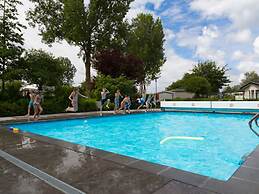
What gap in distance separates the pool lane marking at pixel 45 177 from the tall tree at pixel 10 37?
9.90 meters

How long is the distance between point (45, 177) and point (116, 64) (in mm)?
19271

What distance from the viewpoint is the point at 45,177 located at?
264 centimetres

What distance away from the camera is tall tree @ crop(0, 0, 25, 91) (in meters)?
11.8

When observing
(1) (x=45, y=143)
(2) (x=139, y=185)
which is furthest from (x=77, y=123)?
(2) (x=139, y=185)

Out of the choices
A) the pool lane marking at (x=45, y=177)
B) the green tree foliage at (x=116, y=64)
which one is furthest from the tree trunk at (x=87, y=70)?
the pool lane marking at (x=45, y=177)

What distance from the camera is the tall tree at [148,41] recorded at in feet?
91.1

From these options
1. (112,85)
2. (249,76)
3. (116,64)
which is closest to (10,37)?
(112,85)

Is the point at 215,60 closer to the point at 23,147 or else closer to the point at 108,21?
the point at 108,21

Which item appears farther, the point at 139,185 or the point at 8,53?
the point at 8,53

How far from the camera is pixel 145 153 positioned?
16.6ft

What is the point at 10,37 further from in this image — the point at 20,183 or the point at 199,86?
the point at 199,86

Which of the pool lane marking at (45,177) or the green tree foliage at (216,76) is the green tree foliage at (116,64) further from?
the green tree foliage at (216,76)

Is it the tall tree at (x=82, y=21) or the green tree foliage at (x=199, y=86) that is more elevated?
the tall tree at (x=82, y=21)

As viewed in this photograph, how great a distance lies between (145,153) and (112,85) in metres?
13.8
